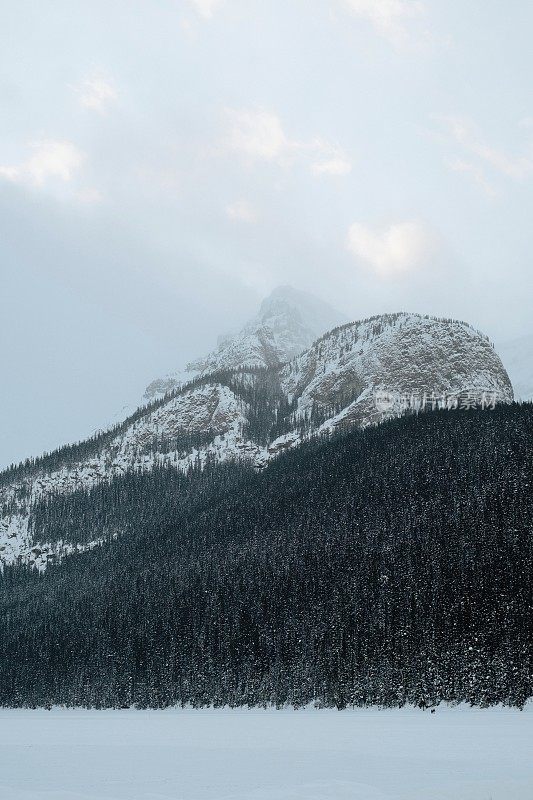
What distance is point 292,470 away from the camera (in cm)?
17788

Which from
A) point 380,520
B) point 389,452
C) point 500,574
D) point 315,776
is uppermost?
point 389,452

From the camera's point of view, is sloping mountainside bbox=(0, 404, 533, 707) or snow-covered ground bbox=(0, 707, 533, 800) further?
sloping mountainside bbox=(0, 404, 533, 707)

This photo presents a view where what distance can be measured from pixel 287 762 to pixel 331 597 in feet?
208

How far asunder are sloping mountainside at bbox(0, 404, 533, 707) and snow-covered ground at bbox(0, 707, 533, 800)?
675 inches

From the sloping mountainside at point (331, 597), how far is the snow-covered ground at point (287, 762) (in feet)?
56.3

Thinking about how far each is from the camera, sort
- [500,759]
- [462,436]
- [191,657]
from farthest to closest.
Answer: [462,436]
[191,657]
[500,759]

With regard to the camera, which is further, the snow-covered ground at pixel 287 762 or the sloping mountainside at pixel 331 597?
the sloping mountainside at pixel 331 597

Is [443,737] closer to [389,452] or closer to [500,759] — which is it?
[500,759]

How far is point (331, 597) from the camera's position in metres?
93.6

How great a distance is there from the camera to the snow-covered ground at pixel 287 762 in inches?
897

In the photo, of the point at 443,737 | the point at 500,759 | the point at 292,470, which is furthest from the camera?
the point at 292,470

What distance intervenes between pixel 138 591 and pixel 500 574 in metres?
76.5

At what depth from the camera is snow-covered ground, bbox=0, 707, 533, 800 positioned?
2278 centimetres

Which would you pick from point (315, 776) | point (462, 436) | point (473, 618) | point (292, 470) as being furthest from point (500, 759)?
point (292, 470)
